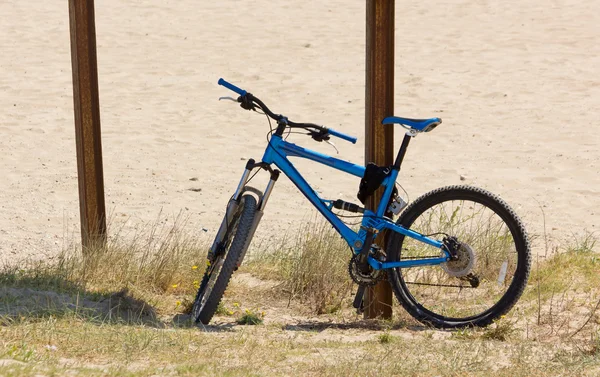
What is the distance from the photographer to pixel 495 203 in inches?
192

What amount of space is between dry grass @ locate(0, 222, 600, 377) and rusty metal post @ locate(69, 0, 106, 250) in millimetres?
190

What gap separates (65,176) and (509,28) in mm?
8726

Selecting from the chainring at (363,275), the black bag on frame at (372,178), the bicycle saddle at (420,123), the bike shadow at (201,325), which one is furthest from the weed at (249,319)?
the bicycle saddle at (420,123)

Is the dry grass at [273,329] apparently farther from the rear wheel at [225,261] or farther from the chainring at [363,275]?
the chainring at [363,275]

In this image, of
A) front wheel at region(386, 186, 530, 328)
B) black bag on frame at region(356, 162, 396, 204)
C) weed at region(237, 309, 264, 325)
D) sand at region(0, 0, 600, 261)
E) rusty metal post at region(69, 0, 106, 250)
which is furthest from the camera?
sand at region(0, 0, 600, 261)

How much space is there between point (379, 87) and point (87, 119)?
71.1 inches

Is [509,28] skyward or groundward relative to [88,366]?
skyward

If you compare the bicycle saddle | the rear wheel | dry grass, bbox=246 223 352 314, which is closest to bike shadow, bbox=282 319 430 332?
dry grass, bbox=246 223 352 314

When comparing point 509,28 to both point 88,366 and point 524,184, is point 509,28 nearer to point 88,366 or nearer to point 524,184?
Result: point 524,184

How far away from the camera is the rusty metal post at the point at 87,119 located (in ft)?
18.6

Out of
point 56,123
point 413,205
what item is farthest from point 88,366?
point 56,123

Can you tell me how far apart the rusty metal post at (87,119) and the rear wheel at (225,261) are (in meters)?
0.97

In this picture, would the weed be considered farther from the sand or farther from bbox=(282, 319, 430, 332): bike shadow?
the sand

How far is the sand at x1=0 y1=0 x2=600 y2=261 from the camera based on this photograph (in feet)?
26.9
